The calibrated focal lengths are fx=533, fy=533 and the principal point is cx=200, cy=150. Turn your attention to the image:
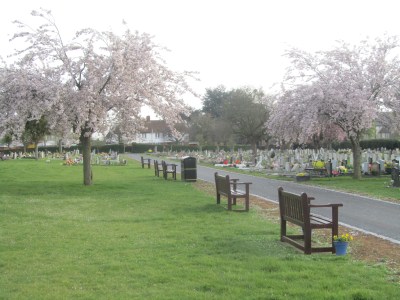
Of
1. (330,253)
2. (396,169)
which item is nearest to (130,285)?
(330,253)

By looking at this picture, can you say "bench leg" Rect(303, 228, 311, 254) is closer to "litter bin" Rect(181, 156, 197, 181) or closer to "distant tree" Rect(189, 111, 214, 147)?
"litter bin" Rect(181, 156, 197, 181)

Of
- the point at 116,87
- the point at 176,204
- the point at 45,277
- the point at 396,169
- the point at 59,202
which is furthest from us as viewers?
the point at 116,87

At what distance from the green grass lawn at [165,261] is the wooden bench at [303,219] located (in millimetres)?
181

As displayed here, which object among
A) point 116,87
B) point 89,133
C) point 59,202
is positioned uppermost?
point 116,87

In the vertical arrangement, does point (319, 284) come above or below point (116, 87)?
below

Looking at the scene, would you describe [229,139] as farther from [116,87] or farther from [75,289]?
[75,289]

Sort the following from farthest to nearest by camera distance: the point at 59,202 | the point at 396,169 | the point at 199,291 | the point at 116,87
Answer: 1. the point at 116,87
2. the point at 396,169
3. the point at 59,202
4. the point at 199,291

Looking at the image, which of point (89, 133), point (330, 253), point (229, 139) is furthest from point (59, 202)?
point (229, 139)

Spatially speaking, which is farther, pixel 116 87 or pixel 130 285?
pixel 116 87

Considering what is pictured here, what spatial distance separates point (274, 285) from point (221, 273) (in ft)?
2.99

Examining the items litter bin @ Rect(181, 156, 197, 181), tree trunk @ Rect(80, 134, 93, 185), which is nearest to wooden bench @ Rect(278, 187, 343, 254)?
tree trunk @ Rect(80, 134, 93, 185)

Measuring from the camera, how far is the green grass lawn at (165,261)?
627 cm

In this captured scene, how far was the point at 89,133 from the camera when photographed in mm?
23188

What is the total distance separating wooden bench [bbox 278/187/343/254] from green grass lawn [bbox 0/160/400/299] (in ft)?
0.59
